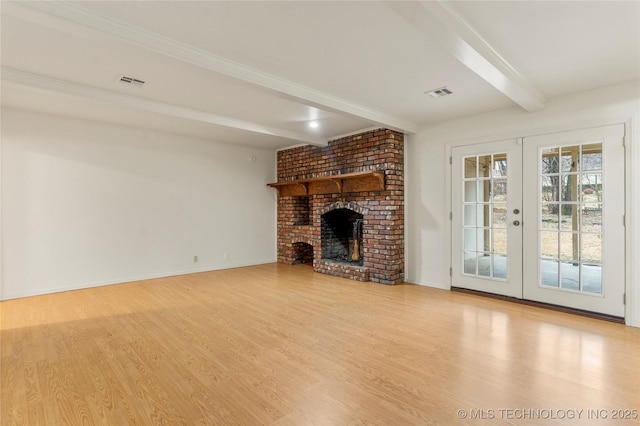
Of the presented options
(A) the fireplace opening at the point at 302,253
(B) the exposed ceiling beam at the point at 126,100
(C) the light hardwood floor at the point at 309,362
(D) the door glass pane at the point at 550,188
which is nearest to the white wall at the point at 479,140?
(D) the door glass pane at the point at 550,188

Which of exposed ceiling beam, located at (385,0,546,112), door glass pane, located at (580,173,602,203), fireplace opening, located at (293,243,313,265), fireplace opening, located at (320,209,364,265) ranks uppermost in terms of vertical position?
exposed ceiling beam, located at (385,0,546,112)

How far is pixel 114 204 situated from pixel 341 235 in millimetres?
3997

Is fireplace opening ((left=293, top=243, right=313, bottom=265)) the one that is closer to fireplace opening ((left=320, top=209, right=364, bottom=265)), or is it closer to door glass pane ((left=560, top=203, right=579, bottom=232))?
fireplace opening ((left=320, top=209, right=364, bottom=265))

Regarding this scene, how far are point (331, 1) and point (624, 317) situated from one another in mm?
4097

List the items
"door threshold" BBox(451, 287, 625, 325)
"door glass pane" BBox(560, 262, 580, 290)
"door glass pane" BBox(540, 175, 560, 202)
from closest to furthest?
1. "door threshold" BBox(451, 287, 625, 325)
2. "door glass pane" BBox(560, 262, 580, 290)
3. "door glass pane" BBox(540, 175, 560, 202)

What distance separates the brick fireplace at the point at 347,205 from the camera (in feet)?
16.0

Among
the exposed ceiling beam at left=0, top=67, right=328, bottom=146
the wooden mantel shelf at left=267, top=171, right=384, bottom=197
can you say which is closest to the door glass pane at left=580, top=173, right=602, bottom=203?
the wooden mantel shelf at left=267, top=171, right=384, bottom=197

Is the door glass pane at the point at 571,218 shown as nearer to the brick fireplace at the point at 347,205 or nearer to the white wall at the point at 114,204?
the brick fireplace at the point at 347,205

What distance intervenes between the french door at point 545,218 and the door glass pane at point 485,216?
12 mm

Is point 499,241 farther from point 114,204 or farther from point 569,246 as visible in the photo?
point 114,204

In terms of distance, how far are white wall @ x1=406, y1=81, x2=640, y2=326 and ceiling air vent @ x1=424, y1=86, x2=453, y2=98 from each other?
3.42 feet

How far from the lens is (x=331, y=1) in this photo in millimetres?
1992

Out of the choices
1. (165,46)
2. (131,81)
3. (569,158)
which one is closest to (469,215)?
(569,158)

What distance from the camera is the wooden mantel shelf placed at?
4910 mm
